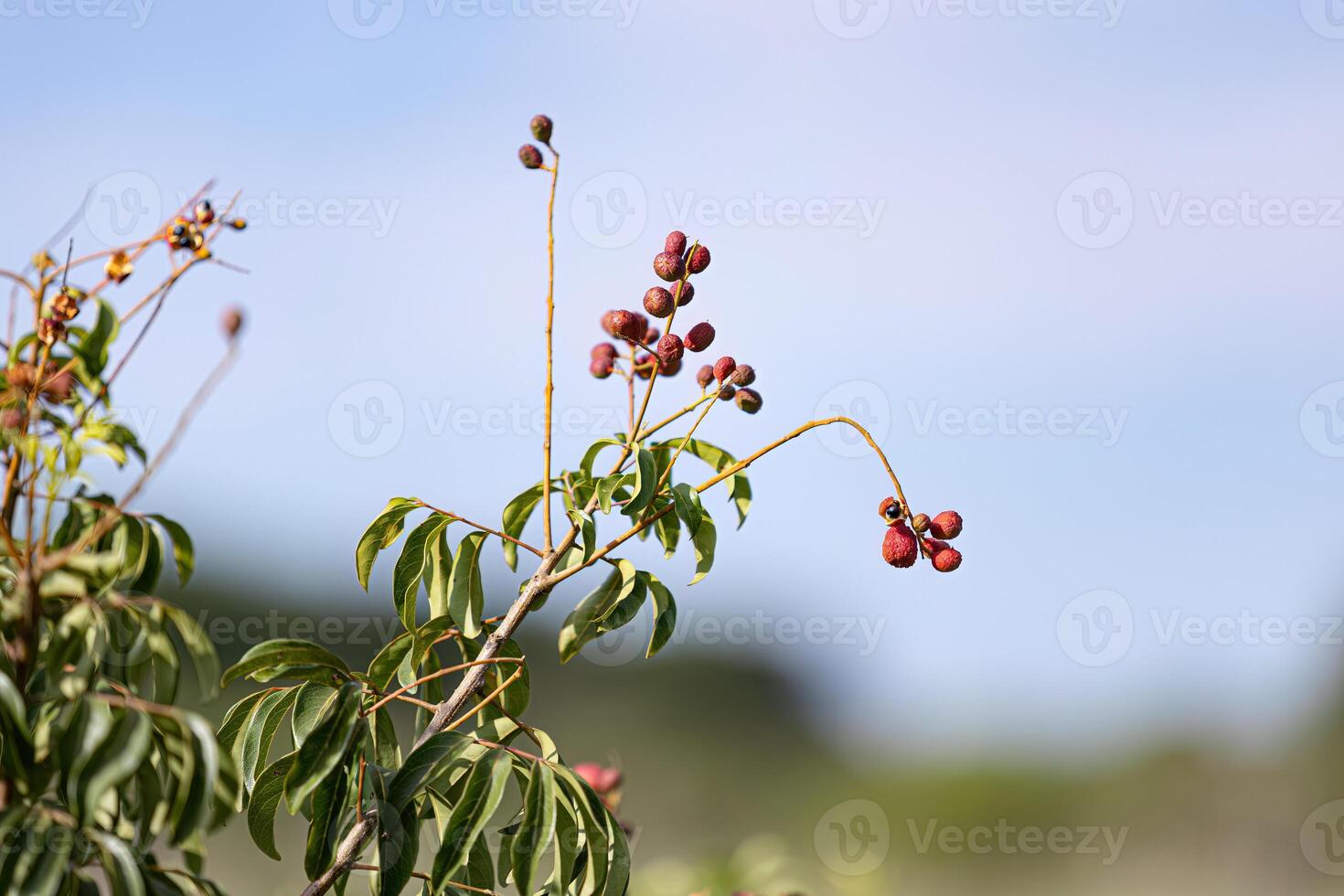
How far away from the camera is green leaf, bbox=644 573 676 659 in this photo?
3.93 feet

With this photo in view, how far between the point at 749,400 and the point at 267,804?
2.11ft

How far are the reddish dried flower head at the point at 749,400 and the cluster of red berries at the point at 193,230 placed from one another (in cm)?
56

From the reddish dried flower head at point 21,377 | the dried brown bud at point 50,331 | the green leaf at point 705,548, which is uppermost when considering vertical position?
the dried brown bud at point 50,331

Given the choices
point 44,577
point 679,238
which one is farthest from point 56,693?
point 679,238

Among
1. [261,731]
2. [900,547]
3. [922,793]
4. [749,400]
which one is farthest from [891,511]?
[922,793]

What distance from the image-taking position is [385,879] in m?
1.00

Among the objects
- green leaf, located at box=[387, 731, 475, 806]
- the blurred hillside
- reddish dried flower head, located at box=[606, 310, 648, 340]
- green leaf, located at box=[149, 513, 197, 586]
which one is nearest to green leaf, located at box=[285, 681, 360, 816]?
green leaf, located at box=[387, 731, 475, 806]

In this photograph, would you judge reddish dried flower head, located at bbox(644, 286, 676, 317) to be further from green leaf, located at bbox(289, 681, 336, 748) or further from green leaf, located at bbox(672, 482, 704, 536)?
green leaf, located at bbox(289, 681, 336, 748)

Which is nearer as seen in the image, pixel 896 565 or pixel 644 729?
pixel 896 565

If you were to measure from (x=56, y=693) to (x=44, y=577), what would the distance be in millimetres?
99

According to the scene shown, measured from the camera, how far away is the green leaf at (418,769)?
100cm

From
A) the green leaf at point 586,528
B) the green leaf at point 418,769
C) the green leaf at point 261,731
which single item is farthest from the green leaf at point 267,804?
the green leaf at point 586,528

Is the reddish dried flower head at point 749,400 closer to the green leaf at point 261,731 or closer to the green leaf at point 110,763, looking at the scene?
the green leaf at point 261,731

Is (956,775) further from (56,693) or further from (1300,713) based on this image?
(56,693)
